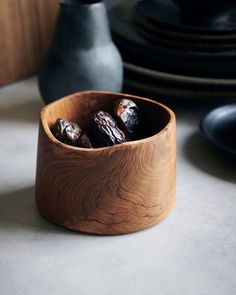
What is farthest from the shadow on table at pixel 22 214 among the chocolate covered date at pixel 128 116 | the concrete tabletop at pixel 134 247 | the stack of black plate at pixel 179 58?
the stack of black plate at pixel 179 58

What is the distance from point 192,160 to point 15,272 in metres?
0.25

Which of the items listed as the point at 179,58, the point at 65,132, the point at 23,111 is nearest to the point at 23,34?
the point at 23,111

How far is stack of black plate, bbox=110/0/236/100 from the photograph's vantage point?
0.74m

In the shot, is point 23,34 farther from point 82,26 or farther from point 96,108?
point 96,108

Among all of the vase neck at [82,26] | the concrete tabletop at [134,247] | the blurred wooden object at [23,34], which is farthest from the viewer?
the blurred wooden object at [23,34]

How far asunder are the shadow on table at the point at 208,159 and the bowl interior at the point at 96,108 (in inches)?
3.3

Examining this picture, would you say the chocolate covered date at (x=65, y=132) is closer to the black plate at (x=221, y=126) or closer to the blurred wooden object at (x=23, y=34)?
the black plate at (x=221, y=126)

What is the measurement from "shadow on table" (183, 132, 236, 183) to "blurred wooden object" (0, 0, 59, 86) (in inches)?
11.3

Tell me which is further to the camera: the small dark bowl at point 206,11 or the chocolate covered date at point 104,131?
the small dark bowl at point 206,11

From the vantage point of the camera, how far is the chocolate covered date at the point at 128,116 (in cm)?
59

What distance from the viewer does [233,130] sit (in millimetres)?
705

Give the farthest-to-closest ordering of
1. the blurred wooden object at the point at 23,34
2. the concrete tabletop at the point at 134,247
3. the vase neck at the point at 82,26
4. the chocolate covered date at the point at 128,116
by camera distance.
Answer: the blurred wooden object at the point at 23,34 < the vase neck at the point at 82,26 < the chocolate covered date at the point at 128,116 < the concrete tabletop at the point at 134,247

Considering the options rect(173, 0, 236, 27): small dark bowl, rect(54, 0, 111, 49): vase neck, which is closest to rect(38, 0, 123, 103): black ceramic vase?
rect(54, 0, 111, 49): vase neck

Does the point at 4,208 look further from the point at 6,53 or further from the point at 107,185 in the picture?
the point at 6,53
